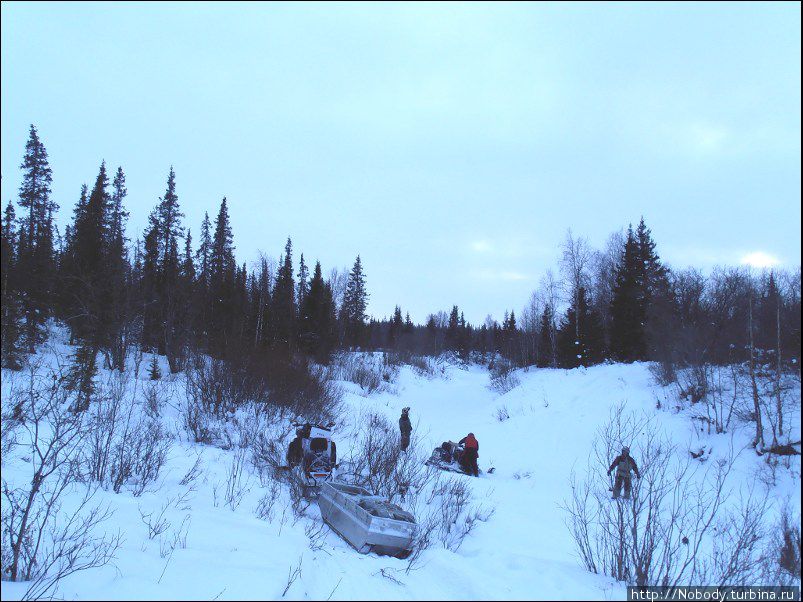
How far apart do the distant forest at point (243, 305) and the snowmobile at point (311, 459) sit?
13.8 feet

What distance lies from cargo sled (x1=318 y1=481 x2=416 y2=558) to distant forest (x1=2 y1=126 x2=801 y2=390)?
4.64 meters

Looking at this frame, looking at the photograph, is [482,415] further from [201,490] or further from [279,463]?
[201,490]

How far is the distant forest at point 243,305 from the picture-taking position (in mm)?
14617

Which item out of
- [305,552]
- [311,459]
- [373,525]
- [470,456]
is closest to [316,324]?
[470,456]

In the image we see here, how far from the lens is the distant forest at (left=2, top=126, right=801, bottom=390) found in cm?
1462

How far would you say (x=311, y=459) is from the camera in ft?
31.6

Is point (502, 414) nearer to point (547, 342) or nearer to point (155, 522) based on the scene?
point (547, 342)

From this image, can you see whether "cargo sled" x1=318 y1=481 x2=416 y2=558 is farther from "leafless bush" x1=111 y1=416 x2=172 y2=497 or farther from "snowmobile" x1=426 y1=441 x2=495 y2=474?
"snowmobile" x1=426 y1=441 x2=495 y2=474

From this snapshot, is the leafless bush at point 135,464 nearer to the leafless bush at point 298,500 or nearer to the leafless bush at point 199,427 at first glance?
the leafless bush at point 298,500

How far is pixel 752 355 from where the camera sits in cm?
1420

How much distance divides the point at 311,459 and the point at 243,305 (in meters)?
30.0

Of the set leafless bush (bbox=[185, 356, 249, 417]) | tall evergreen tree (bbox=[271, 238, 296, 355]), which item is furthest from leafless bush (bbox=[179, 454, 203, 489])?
tall evergreen tree (bbox=[271, 238, 296, 355])

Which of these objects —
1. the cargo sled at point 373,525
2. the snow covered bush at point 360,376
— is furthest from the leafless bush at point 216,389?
the snow covered bush at point 360,376

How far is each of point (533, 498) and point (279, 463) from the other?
22.6ft
